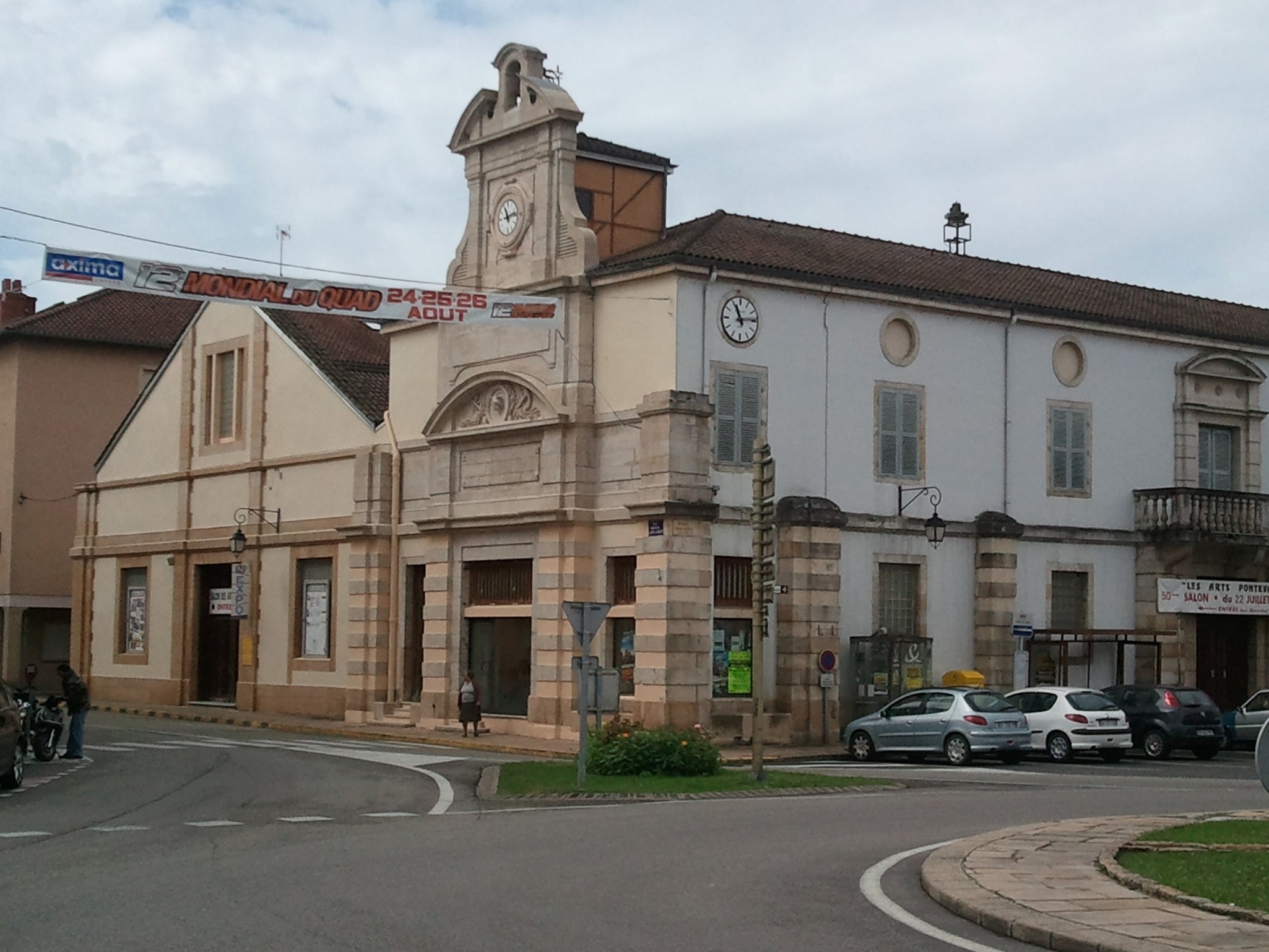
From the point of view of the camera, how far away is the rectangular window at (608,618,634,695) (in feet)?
113

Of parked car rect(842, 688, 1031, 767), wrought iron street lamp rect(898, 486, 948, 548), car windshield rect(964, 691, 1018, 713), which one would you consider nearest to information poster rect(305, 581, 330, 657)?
wrought iron street lamp rect(898, 486, 948, 548)

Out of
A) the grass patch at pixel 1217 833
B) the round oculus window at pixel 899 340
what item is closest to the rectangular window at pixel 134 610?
the round oculus window at pixel 899 340

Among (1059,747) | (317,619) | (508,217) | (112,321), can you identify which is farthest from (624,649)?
(112,321)

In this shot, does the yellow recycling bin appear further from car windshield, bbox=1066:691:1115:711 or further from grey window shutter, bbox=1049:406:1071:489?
grey window shutter, bbox=1049:406:1071:489

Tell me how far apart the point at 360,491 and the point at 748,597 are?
10.5 metres

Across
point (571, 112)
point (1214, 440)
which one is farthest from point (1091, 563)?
point (571, 112)

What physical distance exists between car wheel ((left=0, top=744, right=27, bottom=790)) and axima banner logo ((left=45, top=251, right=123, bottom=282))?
6.65 metres

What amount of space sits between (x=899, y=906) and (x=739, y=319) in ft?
75.4

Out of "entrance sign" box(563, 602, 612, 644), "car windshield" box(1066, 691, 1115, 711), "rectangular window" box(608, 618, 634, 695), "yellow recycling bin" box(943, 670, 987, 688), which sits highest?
"entrance sign" box(563, 602, 612, 644)

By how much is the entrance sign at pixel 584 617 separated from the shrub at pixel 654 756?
6.45ft

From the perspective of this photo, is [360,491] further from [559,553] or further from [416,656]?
[559,553]

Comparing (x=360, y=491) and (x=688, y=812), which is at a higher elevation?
(x=360, y=491)

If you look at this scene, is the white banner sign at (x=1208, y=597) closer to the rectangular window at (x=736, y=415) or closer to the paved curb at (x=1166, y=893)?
the rectangular window at (x=736, y=415)

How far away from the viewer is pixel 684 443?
33.3 meters
